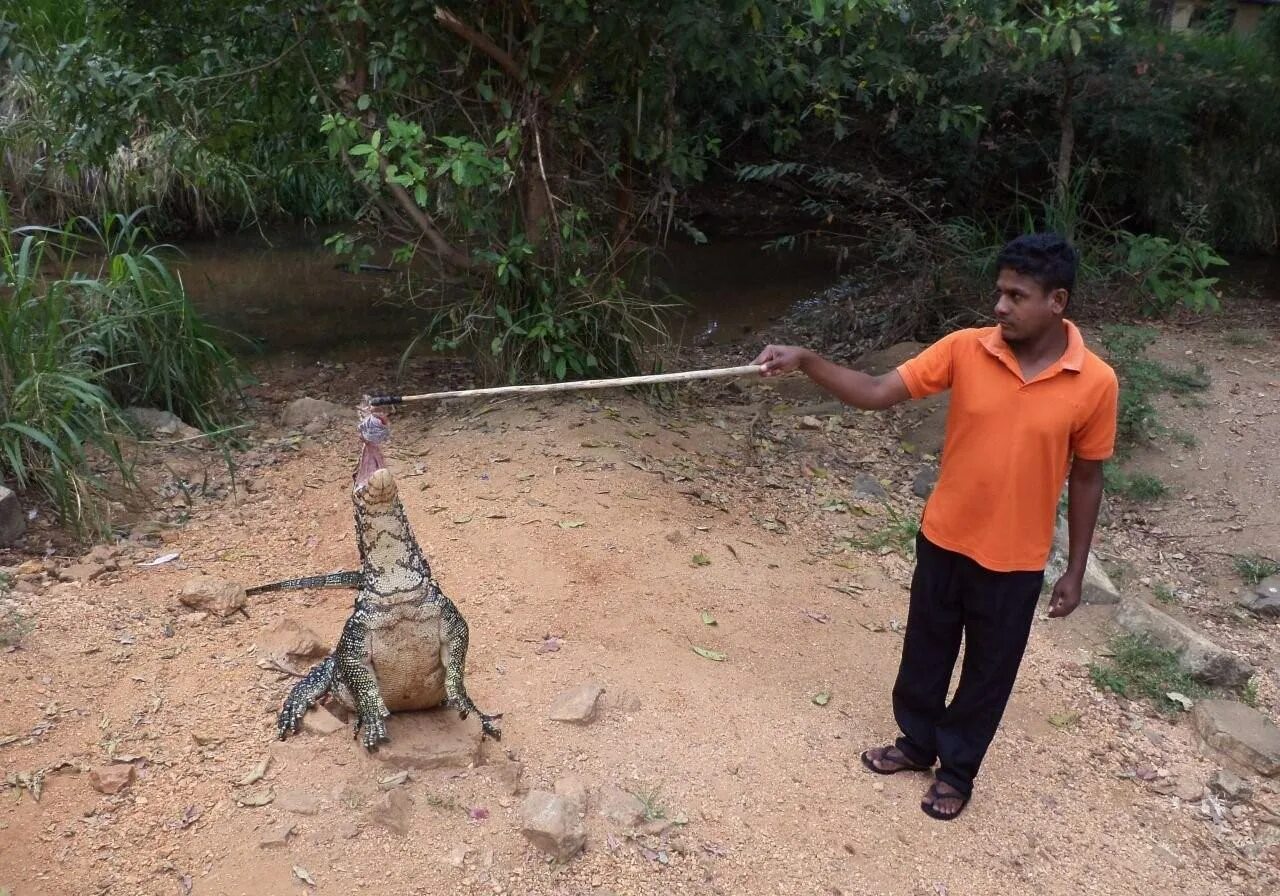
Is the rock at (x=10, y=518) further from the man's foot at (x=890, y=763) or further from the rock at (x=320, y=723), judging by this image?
the man's foot at (x=890, y=763)

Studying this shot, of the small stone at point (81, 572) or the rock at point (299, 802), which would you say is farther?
the small stone at point (81, 572)

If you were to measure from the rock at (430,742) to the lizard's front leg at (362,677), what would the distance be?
2.3 inches

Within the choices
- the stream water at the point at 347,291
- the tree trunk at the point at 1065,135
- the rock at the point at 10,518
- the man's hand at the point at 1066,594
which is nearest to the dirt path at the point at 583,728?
the rock at the point at 10,518

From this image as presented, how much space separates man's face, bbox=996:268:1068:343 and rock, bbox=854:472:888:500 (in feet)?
8.52

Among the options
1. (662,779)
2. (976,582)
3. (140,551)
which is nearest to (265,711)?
(662,779)

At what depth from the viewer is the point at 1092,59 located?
30.5 feet

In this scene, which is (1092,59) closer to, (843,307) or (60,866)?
(843,307)

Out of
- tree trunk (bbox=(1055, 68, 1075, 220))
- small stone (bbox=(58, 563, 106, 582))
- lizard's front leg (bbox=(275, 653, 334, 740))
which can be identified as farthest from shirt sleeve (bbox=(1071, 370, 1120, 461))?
tree trunk (bbox=(1055, 68, 1075, 220))

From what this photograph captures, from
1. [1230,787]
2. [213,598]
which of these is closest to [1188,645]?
[1230,787]

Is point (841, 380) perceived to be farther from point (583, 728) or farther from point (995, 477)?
point (583, 728)

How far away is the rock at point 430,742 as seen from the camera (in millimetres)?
2602

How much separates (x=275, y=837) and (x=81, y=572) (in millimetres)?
1719

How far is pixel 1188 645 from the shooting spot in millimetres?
3793

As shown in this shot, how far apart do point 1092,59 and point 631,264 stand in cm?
583
